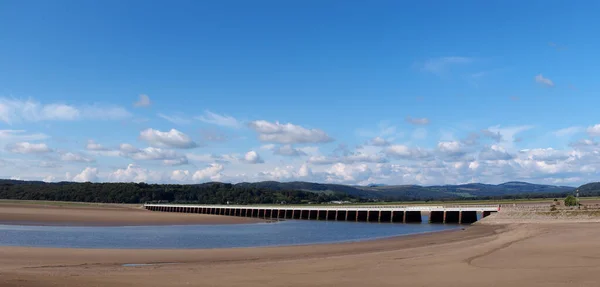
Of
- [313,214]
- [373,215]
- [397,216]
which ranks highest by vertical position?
[397,216]

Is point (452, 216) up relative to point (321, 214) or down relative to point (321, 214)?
up

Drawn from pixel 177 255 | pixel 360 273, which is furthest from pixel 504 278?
pixel 177 255

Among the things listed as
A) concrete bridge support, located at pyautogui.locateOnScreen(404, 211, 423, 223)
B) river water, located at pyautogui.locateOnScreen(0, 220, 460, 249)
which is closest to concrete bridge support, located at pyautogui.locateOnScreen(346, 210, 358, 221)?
concrete bridge support, located at pyautogui.locateOnScreen(404, 211, 423, 223)

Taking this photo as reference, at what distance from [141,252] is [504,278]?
835 inches

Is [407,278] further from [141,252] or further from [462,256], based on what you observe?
[141,252]

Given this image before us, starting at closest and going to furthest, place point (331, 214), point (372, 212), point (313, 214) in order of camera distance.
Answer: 1. point (372, 212)
2. point (331, 214)
3. point (313, 214)

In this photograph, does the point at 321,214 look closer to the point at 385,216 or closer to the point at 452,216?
the point at 385,216

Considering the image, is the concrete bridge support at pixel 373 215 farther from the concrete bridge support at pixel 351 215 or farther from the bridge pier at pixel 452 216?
the bridge pier at pixel 452 216

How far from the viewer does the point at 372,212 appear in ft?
286

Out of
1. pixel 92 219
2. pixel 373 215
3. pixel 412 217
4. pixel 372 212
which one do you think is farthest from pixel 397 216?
pixel 92 219

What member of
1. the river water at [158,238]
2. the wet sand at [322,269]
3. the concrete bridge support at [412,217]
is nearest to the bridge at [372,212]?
the concrete bridge support at [412,217]

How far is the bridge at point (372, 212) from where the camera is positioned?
69188 millimetres

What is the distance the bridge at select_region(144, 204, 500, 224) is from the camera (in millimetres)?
69188

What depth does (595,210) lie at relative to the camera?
49.5m
